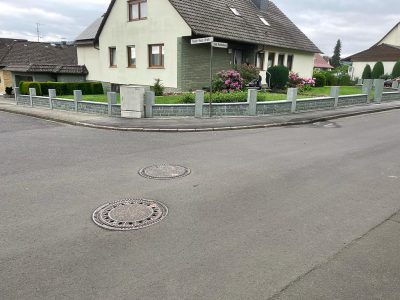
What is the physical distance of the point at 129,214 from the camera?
192 inches

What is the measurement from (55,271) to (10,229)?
4.53 feet

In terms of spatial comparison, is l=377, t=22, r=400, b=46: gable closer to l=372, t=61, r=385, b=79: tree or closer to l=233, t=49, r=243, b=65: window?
l=372, t=61, r=385, b=79: tree

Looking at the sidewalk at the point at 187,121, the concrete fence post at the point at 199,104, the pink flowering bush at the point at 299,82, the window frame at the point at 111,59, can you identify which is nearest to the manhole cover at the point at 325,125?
the sidewalk at the point at 187,121

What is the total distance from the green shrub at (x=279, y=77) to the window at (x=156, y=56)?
25.6 ft

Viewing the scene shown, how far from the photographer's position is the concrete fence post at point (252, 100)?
1472 cm

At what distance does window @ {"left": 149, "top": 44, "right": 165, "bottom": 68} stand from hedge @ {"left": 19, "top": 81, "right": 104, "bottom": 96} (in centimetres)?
604

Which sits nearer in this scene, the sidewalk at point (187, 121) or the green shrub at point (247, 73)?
the sidewalk at point (187, 121)

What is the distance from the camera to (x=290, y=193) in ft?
18.9

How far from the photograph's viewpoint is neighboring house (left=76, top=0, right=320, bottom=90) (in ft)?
68.1

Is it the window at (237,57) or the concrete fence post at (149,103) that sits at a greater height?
the window at (237,57)

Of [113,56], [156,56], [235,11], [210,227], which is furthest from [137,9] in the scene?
[210,227]

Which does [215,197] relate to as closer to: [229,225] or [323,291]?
[229,225]

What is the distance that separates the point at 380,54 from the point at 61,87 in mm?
47137

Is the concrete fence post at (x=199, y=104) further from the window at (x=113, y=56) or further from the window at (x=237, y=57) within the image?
the window at (x=113, y=56)
